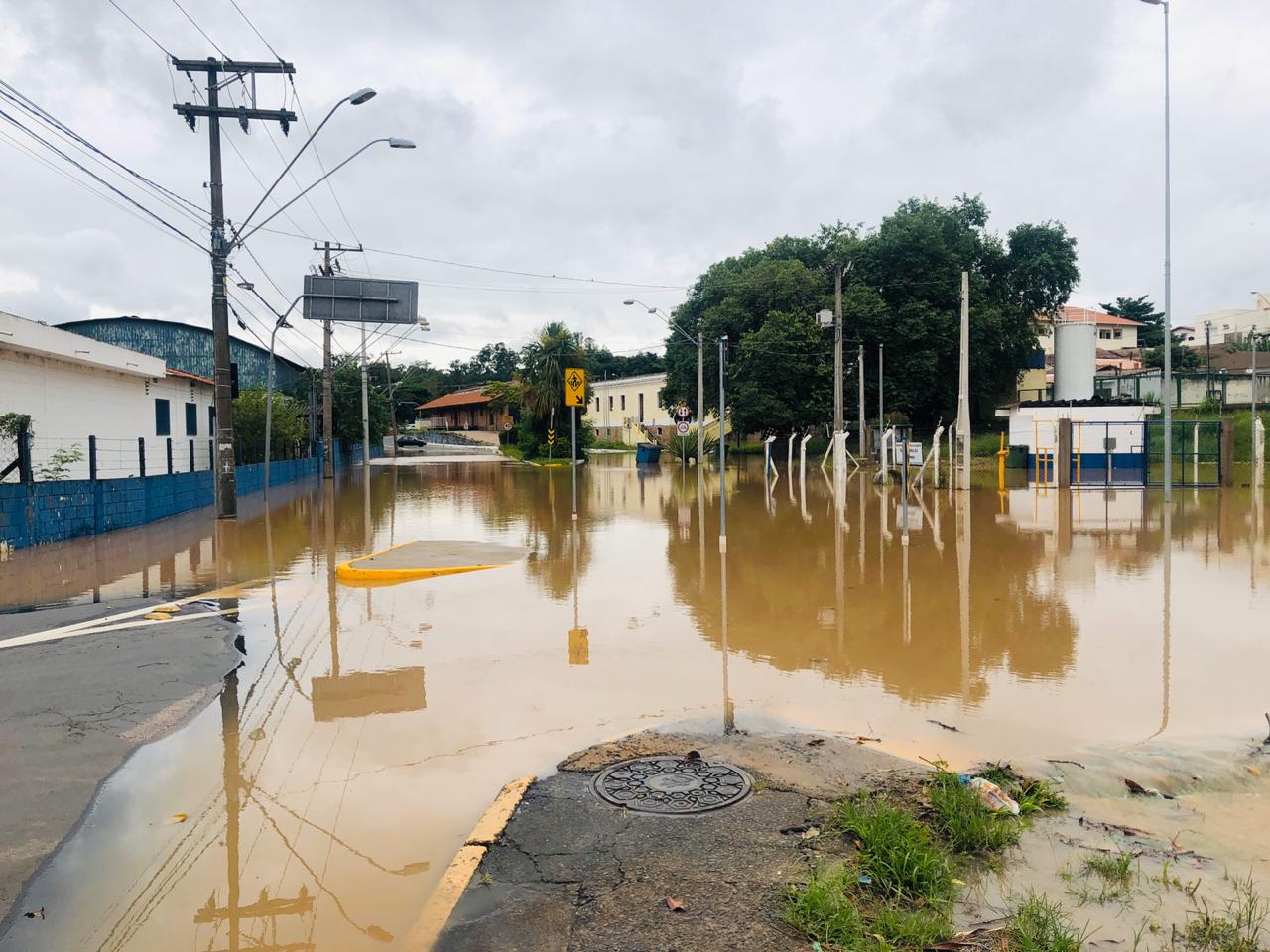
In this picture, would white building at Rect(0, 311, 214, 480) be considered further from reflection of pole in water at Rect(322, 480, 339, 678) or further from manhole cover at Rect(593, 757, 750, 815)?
manhole cover at Rect(593, 757, 750, 815)

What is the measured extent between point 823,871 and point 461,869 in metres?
1.70

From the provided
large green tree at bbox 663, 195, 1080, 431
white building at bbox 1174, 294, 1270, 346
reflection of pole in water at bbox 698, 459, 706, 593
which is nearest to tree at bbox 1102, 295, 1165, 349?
white building at bbox 1174, 294, 1270, 346

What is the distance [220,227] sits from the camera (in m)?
22.8

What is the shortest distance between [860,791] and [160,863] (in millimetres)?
3613

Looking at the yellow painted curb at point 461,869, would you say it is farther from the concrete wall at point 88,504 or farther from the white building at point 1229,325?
the white building at point 1229,325

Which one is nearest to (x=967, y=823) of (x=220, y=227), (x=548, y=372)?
(x=220, y=227)

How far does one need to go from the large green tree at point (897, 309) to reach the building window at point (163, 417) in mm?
27122

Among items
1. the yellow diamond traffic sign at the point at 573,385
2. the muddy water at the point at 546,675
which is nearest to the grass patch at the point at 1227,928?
the muddy water at the point at 546,675

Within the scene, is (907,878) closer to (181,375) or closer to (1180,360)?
(181,375)

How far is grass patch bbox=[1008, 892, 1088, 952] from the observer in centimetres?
366

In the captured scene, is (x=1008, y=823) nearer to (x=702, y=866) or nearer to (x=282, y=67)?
(x=702, y=866)

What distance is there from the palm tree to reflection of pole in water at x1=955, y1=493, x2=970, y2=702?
132 feet

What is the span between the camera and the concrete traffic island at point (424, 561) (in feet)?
46.1

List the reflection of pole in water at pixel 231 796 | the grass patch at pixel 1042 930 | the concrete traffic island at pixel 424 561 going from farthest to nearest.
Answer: the concrete traffic island at pixel 424 561 → the reflection of pole in water at pixel 231 796 → the grass patch at pixel 1042 930
